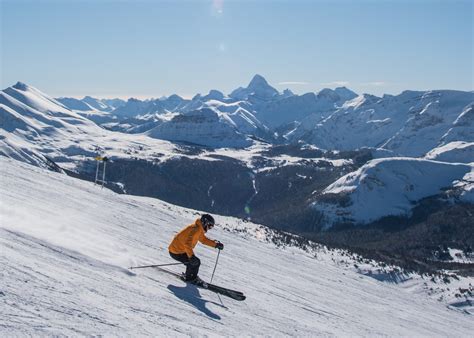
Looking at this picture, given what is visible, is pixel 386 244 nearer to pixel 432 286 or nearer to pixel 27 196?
pixel 432 286

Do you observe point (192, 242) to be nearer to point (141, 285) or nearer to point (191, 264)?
point (191, 264)

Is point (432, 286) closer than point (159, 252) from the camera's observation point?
No

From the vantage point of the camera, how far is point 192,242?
15.4 m

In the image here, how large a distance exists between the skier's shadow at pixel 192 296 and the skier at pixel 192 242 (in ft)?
1.72

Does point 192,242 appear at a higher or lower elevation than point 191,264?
higher

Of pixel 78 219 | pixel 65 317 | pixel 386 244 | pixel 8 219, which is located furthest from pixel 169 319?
pixel 386 244

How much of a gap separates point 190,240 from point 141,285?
2.46 metres

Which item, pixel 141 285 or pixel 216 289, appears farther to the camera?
pixel 216 289

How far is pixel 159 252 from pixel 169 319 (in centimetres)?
916

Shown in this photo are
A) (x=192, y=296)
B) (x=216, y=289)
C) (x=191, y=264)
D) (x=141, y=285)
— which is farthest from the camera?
(x=216, y=289)

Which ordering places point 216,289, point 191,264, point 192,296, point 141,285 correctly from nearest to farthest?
point 141,285 → point 192,296 → point 191,264 → point 216,289

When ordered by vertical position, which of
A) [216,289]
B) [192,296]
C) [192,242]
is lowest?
[192,296]

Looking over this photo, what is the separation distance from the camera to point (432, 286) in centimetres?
7394

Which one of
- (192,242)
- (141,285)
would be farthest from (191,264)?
(141,285)
